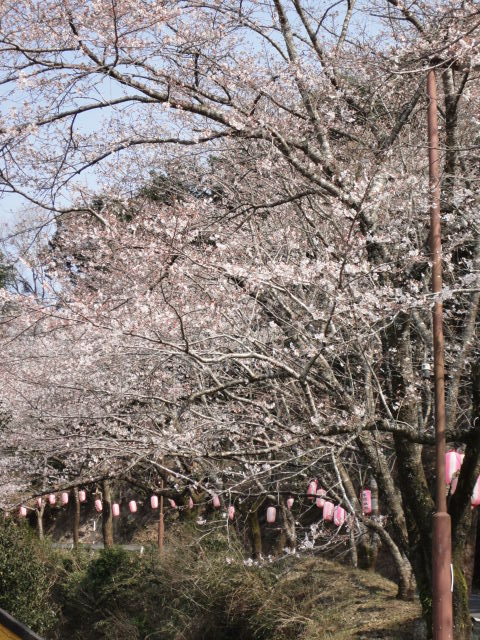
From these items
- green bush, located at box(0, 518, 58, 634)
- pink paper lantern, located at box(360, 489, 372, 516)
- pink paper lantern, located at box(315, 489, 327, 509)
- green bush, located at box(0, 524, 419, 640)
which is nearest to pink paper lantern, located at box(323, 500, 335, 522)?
pink paper lantern, located at box(315, 489, 327, 509)

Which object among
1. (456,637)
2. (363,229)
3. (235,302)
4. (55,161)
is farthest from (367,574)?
Result: (55,161)

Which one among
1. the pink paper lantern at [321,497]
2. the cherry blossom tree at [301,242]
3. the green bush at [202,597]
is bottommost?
the green bush at [202,597]

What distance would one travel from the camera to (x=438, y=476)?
6305 millimetres

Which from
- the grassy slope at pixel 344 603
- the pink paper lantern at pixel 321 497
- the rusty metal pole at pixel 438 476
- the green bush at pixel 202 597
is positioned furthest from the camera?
the pink paper lantern at pixel 321 497

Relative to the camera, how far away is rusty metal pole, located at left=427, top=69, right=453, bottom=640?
238 inches

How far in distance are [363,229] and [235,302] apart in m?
2.01

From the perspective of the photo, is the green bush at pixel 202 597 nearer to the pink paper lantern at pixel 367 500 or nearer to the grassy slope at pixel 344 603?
the grassy slope at pixel 344 603

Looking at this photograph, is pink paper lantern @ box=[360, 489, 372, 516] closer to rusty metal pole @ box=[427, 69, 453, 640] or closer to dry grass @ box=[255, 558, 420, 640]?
dry grass @ box=[255, 558, 420, 640]

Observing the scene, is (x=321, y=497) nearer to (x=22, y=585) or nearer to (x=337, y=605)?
(x=337, y=605)

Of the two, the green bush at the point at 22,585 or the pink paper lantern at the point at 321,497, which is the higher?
the pink paper lantern at the point at 321,497

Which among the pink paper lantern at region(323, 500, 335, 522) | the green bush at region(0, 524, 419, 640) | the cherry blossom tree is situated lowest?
the green bush at region(0, 524, 419, 640)

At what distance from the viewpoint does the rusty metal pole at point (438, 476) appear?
19.8ft

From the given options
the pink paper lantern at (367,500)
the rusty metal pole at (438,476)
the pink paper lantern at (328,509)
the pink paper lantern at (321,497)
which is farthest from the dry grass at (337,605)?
the rusty metal pole at (438,476)

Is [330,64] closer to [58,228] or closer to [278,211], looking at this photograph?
[278,211]
